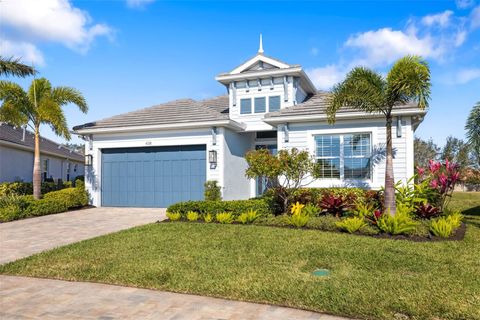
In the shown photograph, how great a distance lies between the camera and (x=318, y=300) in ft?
15.1

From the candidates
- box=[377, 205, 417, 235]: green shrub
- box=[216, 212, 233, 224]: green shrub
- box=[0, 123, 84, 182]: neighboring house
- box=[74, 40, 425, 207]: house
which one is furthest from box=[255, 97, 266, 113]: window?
box=[0, 123, 84, 182]: neighboring house

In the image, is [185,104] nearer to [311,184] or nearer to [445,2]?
[311,184]

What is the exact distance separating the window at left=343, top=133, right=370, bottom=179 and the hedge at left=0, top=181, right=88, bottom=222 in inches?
464

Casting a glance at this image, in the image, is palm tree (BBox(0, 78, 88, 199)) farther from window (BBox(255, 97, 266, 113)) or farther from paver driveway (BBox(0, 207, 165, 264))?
window (BBox(255, 97, 266, 113))

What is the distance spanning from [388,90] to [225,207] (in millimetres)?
6014

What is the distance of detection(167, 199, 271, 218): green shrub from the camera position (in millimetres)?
11281

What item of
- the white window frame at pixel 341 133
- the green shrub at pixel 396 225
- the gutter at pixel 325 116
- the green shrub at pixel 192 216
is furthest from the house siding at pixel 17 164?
the green shrub at pixel 396 225

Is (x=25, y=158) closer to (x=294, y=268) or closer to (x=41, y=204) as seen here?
(x=41, y=204)

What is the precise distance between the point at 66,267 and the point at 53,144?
25286mm

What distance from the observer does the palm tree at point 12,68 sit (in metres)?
15.4

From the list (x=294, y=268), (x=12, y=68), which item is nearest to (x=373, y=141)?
(x=294, y=268)

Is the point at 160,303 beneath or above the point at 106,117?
beneath

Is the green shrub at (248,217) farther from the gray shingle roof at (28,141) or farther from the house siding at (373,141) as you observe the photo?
the gray shingle roof at (28,141)

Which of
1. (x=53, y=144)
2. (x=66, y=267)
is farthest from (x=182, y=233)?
(x=53, y=144)
